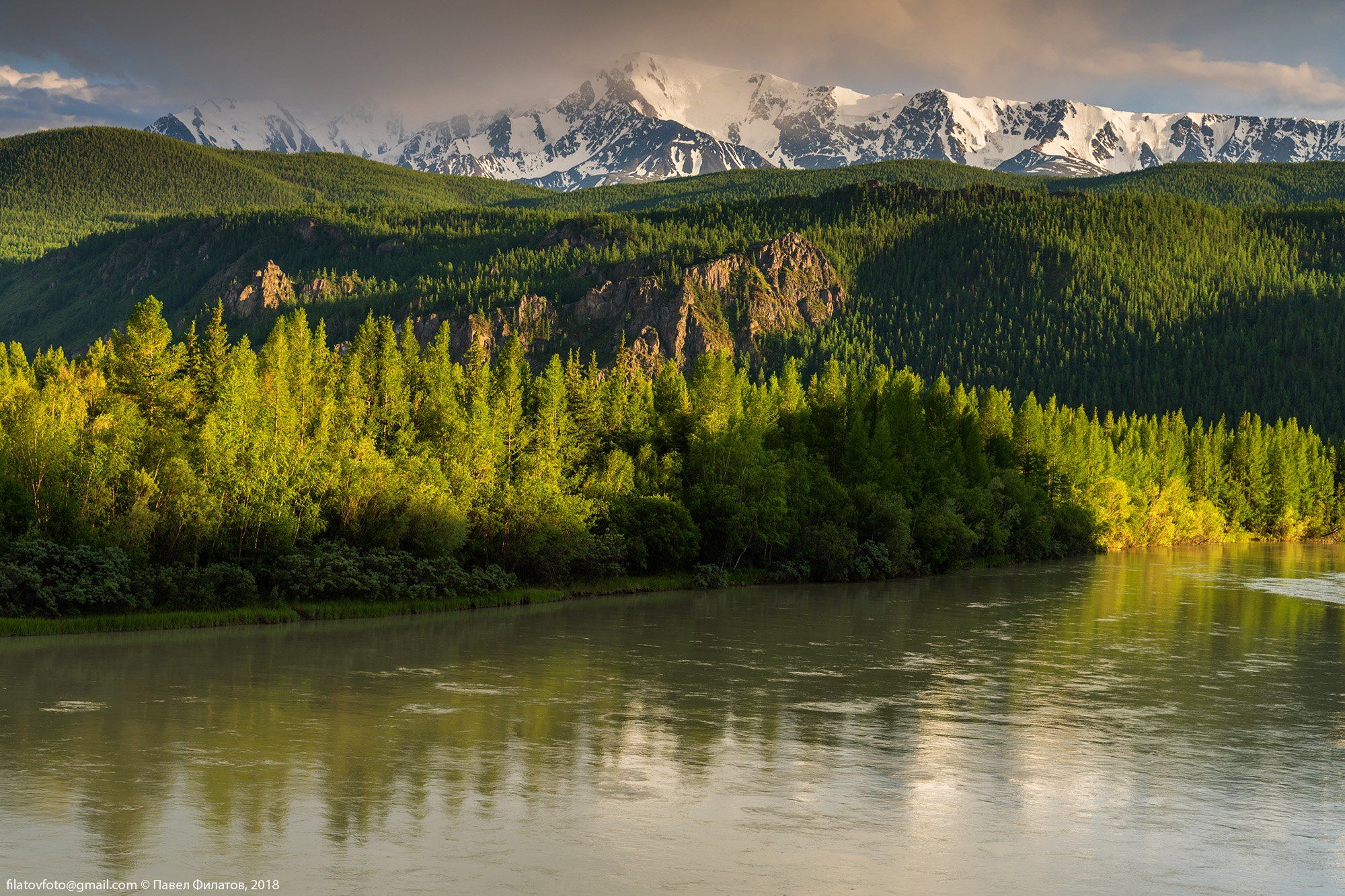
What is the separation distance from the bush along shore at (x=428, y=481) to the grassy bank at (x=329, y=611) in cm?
21

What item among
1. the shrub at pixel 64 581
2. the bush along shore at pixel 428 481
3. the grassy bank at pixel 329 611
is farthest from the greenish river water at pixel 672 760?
the bush along shore at pixel 428 481

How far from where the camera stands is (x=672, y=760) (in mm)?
36844

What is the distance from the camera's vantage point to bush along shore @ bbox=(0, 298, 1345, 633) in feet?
213

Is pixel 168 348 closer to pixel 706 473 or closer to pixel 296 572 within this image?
pixel 296 572

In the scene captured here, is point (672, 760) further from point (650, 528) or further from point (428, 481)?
point (650, 528)

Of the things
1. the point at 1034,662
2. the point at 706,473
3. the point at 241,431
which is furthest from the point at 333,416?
the point at 1034,662

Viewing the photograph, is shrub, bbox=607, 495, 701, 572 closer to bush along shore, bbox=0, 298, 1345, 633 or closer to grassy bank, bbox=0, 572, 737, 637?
bush along shore, bbox=0, 298, 1345, 633

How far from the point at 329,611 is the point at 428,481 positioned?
477 inches

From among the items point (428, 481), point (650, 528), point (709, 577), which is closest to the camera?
point (428, 481)

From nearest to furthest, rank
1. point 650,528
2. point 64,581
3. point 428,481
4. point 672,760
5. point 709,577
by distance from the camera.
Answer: point 672,760 < point 64,581 < point 428,481 < point 650,528 < point 709,577

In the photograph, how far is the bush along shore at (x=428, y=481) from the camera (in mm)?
64875

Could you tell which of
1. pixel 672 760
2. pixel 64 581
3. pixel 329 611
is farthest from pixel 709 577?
pixel 672 760

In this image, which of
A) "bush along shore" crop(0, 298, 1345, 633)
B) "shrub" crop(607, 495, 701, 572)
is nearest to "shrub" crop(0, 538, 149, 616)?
"bush along shore" crop(0, 298, 1345, 633)

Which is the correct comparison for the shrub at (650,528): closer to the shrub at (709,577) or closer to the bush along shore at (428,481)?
the bush along shore at (428,481)
